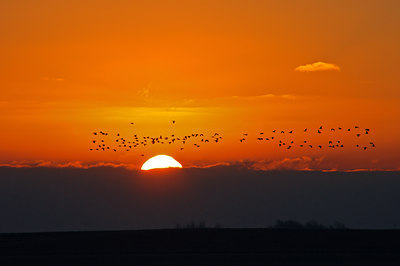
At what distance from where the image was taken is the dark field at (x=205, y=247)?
49281mm

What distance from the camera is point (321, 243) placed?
189ft

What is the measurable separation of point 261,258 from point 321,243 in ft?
30.0

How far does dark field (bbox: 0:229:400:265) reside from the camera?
49281 mm

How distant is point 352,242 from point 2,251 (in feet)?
87.5

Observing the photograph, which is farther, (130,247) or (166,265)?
(130,247)

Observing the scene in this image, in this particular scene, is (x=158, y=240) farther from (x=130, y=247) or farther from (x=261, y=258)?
(x=261, y=258)

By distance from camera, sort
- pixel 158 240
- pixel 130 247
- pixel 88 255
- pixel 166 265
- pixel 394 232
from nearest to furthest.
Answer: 1. pixel 166 265
2. pixel 88 255
3. pixel 130 247
4. pixel 158 240
5. pixel 394 232

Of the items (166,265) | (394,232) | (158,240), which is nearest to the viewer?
(166,265)

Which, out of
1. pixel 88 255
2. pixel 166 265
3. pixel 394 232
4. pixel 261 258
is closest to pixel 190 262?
pixel 166 265

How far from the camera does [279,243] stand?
5831cm

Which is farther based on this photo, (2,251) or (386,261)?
(2,251)

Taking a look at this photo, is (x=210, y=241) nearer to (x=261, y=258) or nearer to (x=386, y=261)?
(x=261, y=258)

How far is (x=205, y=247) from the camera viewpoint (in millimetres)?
56469

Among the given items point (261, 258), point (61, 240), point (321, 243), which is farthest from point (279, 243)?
point (61, 240)
